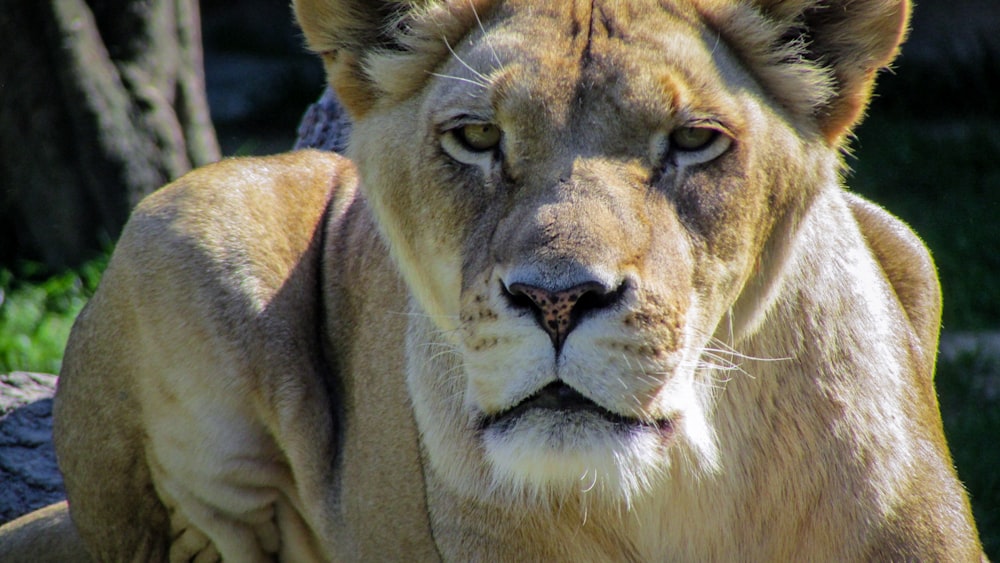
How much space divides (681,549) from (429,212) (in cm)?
97

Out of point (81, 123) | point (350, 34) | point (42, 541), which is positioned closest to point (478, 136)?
point (350, 34)

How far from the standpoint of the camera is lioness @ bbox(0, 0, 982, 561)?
8.05 ft

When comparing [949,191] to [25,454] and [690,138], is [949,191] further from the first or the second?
[690,138]

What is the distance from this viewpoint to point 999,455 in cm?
498

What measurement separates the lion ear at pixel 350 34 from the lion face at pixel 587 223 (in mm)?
103

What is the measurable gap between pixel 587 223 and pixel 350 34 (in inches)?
38.8

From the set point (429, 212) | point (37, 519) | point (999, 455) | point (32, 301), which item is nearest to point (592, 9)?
point (429, 212)

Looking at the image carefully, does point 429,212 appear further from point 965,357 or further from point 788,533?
point 965,357

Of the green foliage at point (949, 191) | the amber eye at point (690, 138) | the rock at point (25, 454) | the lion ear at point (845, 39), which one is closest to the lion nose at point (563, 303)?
the amber eye at point (690, 138)

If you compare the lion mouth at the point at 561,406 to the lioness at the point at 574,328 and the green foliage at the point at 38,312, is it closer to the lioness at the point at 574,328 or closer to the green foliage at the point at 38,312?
the lioness at the point at 574,328

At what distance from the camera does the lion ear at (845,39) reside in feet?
9.27

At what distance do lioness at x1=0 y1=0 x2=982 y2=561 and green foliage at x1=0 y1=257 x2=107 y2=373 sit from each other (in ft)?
6.44

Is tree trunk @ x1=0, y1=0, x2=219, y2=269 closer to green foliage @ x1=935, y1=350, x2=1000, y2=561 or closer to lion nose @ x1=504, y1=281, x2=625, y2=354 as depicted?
green foliage @ x1=935, y1=350, x2=1000, y2=561

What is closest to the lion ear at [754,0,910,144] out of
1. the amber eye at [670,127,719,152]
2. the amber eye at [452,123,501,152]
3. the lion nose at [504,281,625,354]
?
the amber eye at [670,127,719,152]
